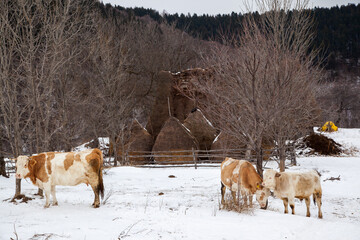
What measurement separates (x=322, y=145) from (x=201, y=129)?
28.0ft

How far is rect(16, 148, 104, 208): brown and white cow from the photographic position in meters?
5.84

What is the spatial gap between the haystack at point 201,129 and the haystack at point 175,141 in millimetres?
947

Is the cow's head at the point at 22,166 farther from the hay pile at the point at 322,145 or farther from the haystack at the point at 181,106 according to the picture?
the hay pile at the point at 322,145

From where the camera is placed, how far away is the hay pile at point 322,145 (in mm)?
18797

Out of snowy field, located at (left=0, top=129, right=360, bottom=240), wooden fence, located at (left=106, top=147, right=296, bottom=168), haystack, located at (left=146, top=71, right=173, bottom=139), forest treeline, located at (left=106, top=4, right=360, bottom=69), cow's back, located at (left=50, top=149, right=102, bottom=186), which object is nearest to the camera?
snowy field, located at (left=0, top=129, right=360, bottom=240)

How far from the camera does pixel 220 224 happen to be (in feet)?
15.8

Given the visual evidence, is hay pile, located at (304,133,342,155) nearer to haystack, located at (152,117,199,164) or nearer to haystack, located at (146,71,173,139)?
haystack, located at (152,117,199,164)

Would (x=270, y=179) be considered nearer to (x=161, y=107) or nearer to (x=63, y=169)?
(x=63, y=169)

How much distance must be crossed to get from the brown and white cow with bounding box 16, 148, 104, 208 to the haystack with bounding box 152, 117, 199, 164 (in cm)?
1080

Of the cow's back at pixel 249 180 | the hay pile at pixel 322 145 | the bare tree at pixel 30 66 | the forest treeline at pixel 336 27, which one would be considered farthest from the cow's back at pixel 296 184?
the forest treeline at pixel 336 27

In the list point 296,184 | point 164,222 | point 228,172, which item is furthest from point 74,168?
point 296,184

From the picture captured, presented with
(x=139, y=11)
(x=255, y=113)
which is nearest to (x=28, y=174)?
(x=255, y=113)

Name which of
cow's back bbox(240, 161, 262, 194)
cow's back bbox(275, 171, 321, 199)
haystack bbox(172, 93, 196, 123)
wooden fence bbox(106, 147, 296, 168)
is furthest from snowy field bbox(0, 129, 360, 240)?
haystack bbox(172, 93, 196, 123)

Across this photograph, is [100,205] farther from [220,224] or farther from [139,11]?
[139,11]
